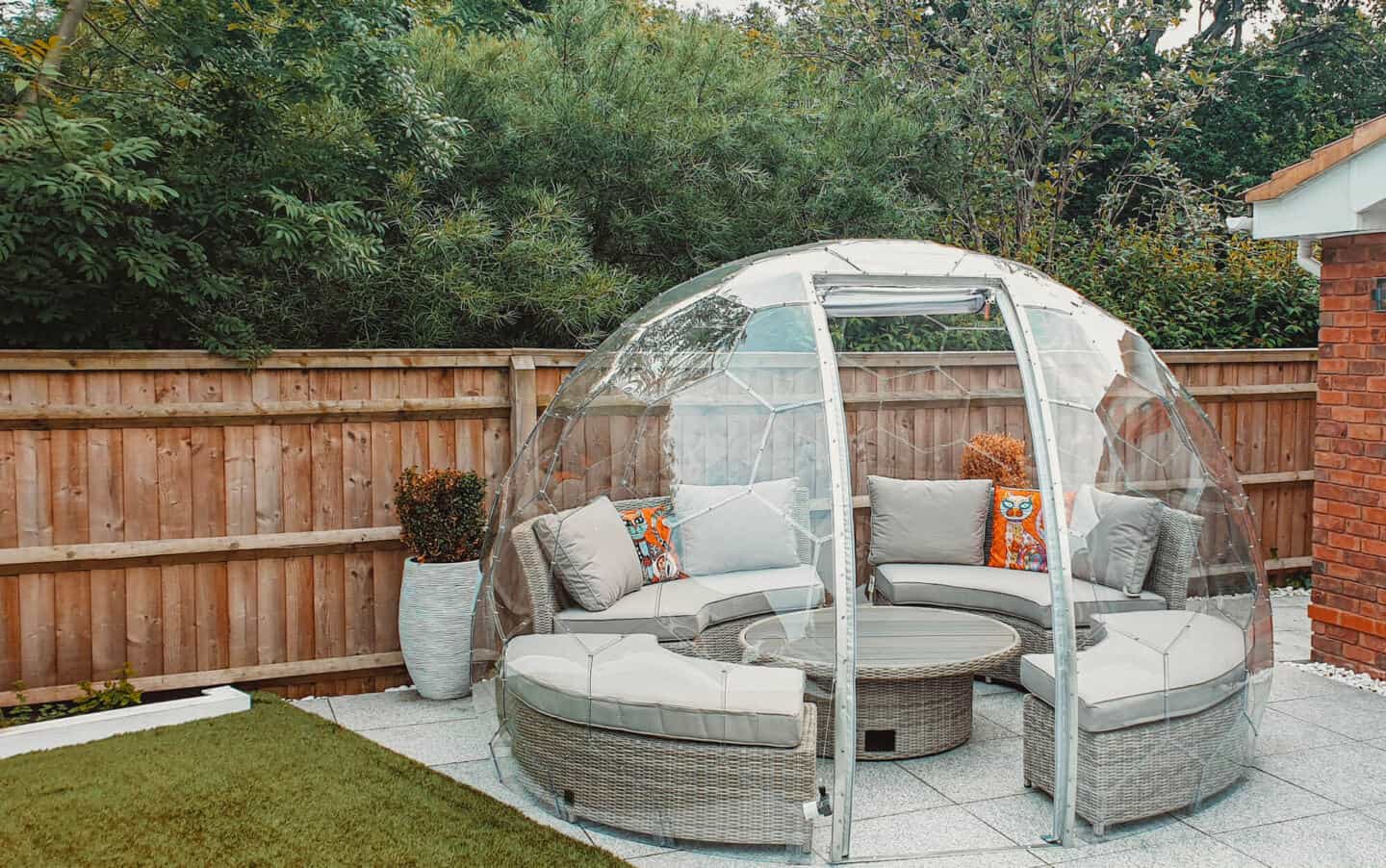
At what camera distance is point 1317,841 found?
3854mm

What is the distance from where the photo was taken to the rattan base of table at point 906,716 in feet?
15.2

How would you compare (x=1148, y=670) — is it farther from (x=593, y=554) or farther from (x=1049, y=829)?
(x=593, y=554)

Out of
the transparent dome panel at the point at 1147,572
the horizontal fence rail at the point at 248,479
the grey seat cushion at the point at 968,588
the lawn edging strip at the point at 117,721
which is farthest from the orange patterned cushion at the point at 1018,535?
the lawn edging strip at the point at 117,721

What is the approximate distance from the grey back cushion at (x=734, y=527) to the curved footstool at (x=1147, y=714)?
108cm

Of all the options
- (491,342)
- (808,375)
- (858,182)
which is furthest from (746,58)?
(808,375)

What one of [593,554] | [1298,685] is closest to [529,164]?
[593,554]

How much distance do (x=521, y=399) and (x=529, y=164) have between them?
182cm

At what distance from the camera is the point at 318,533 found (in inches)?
218

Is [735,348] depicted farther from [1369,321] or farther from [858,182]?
[858,182]

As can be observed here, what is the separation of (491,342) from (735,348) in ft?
9.29

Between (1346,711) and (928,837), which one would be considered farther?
(1346,711)

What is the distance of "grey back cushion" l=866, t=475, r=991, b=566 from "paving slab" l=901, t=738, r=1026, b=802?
3.73 ft

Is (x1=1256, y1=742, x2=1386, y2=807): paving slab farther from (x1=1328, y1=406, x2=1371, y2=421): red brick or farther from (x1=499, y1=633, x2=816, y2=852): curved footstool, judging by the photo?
(x1=499, y1=633, x2=816, y2=852): curved footstool

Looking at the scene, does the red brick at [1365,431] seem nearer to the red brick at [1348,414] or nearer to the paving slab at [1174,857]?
the red brick at [1348,414]
